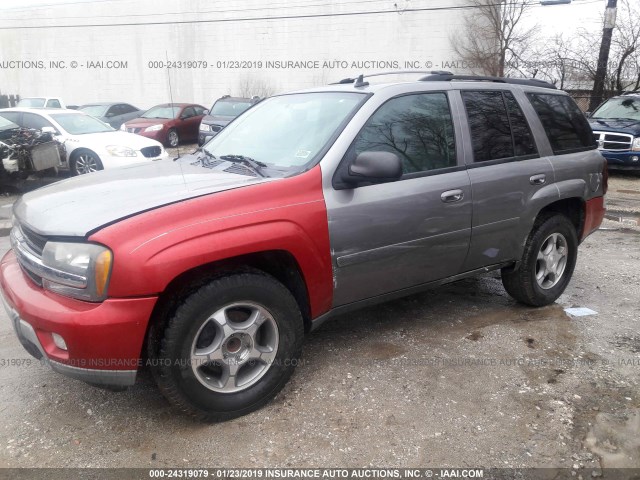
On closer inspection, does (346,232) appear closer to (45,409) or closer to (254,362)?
(254,362)

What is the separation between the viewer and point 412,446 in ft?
8.74

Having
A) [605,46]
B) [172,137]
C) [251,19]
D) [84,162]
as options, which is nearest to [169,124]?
[172,137]

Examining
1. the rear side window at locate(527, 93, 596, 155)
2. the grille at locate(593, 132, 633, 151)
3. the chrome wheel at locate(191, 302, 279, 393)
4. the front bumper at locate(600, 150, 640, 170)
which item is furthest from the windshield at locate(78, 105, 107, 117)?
the chrome wheel at locate(191, 302, 279, 393)

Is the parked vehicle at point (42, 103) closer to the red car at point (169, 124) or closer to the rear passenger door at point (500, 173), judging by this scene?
the red car at point (169, 124)

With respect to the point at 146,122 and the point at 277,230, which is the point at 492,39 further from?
the point at 277,230

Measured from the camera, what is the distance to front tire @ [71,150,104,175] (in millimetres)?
9906

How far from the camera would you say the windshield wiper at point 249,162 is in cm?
316

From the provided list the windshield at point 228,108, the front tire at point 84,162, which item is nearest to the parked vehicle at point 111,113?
the windshield at point 228,108

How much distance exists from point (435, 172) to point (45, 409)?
2.71m

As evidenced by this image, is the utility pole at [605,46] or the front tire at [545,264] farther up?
the utility pole at [605,46]

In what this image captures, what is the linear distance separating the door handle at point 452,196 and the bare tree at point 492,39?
26779 mm

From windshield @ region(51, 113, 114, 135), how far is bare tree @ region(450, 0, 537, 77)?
22.0 m

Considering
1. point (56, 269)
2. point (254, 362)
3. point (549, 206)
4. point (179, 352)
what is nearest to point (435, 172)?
point (549, 206)

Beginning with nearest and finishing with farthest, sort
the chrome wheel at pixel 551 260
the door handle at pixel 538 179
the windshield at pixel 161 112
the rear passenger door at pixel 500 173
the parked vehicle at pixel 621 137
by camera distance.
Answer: the rear passenger door at pixel 500 173, the door handle at pixel 538 179, the chrome wheel at pixel 551 260, the parked vehicle at pixel 621 137, the windshield at pixel 161 112
